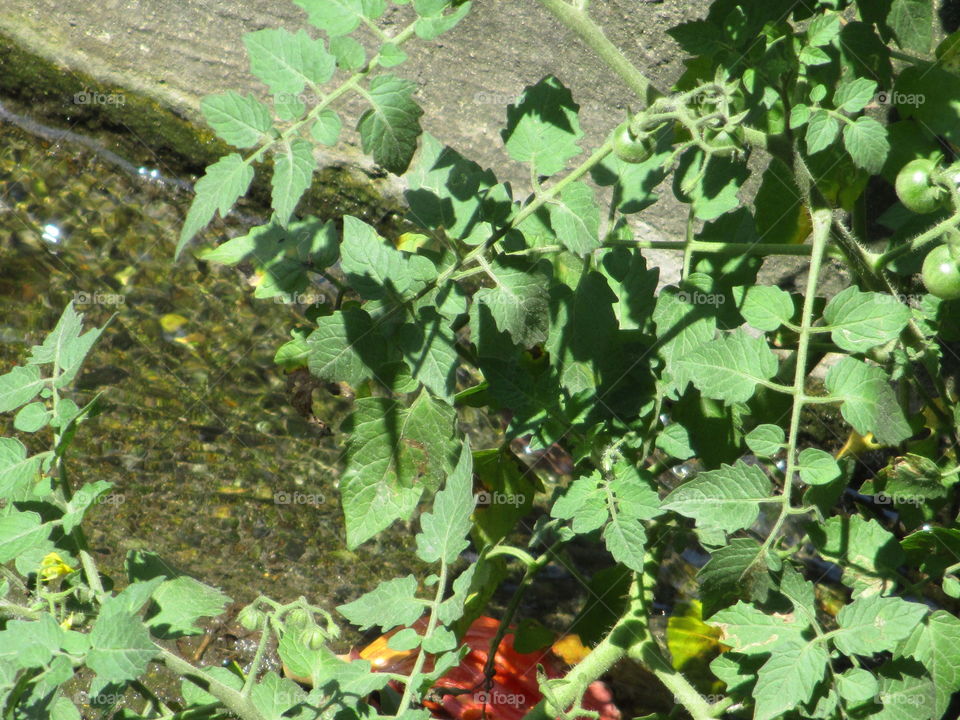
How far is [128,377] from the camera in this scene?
242 cm

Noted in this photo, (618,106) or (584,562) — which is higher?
(618,106)

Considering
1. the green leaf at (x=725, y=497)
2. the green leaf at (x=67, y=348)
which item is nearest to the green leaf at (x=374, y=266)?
the green leaf at (x=67, y=348)

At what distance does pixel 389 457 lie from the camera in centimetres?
141

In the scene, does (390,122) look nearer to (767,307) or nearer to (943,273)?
(767,307)

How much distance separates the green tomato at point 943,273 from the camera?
1.21 m

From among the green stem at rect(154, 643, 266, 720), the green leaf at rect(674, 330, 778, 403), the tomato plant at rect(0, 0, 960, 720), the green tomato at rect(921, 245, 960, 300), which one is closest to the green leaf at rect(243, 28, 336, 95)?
the tomato plant at rect(0, 0, 960, 720)

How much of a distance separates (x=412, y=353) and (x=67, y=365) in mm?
463

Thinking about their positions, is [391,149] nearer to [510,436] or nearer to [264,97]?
[510,436]

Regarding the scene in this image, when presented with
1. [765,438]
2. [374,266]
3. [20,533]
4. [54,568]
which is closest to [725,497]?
[765,438]

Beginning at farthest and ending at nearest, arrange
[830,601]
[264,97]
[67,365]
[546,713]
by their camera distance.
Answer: [264,97]
[830,601]
[546,713]
[67,365]

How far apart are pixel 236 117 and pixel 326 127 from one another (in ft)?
0.34

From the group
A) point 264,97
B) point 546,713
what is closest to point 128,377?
point 264,97

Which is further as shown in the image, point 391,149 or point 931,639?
point 931,639

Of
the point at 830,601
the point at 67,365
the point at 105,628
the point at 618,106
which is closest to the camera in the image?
the point at 105,628
